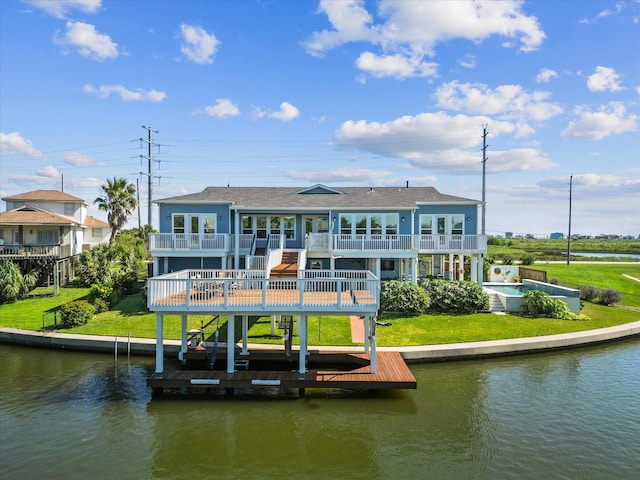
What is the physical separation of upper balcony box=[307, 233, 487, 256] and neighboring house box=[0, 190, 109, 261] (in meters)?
19.0

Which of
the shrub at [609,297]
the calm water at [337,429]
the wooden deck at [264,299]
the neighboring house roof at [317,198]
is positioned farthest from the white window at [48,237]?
the shrub at [609,297]

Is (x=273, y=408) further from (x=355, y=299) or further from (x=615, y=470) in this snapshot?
(x=615, y=470)

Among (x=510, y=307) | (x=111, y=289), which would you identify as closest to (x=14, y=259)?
(x=111, y=289)

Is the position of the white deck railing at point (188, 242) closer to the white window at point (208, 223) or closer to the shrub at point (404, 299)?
the white window at point (208, 223)

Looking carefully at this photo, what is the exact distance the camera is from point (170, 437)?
11.5 metres

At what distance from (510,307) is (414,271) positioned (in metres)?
5.41

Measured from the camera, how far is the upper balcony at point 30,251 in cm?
2912

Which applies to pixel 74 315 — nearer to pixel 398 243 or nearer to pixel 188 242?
pixel 188 242

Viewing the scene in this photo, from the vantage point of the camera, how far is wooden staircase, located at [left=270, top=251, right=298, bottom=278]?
69.3ft

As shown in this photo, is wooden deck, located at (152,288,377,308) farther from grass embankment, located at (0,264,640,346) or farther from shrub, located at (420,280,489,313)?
shrub, located at (420,280,489,313)

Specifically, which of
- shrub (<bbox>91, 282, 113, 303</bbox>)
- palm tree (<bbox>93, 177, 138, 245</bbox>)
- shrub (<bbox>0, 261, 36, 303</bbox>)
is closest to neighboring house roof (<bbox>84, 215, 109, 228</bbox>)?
palm tree (<bbox>93, 177, 138, 245</bbox>)

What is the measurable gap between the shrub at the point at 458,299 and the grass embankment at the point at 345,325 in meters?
0.74

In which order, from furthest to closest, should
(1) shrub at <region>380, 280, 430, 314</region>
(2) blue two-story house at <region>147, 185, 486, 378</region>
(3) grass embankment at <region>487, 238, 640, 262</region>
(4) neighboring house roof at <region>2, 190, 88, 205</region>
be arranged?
(3) grass embankment at <region>487, 238, 640, 262</region>
(4) neighboring house roof at <region>2, 190, 88, 205</region>
(2) blue two-story house at <region>147, 185, 486, 378</region>
(1) shrub at <region>380, 280, 430, 314</region>

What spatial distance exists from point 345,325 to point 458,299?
6.53 meters
